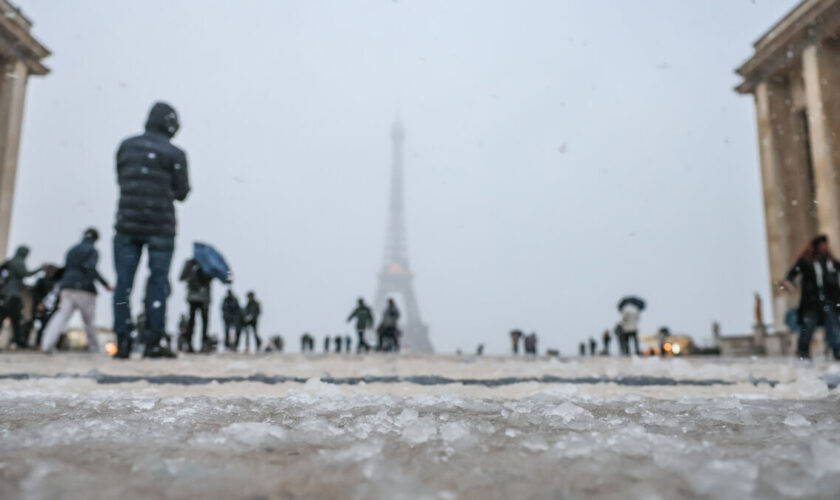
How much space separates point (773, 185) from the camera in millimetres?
24781

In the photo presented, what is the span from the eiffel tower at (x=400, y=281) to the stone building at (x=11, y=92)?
145 ft

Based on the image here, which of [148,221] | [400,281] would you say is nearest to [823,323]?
[148,221]

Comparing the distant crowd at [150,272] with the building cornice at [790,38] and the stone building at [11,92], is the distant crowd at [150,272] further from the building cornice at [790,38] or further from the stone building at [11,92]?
the building cornice at [790,38]

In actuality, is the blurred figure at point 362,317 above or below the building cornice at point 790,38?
below

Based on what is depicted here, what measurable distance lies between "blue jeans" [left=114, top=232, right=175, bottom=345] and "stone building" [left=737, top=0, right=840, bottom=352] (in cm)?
2224

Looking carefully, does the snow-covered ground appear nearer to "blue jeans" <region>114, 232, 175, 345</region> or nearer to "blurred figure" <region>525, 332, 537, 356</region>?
"blue jeans" <region>114, 232, 175, 345</region>

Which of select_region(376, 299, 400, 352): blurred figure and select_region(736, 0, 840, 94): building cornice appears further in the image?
select_region(736, 0, 840, 94): building cornice

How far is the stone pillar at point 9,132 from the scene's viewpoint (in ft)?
71.4

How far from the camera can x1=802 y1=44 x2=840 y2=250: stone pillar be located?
2069 centimetres

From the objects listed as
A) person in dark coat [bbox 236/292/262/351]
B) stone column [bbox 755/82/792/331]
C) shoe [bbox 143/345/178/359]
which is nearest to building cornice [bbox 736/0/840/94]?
stone column [bbox 755/82/792/331]

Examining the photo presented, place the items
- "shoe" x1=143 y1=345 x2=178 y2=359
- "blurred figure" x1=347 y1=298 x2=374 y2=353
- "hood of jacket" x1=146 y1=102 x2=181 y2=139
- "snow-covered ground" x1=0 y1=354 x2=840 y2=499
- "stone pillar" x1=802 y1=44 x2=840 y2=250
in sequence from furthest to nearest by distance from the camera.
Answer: "stone pillar" x1=802 y1=44 x2=840 y2=250 < "blurred figure" x1=347 y1=298 x2=374 y2=353 < "hood of jacket" x1=146 y1=102 x2=181 y2=139 < "shoe" x1=143 y1=345 x2=178 y2=359 < "snow-covered ground" x1=0 y1=354 x2=840 y2=499

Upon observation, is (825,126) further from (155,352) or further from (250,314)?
(155,352)

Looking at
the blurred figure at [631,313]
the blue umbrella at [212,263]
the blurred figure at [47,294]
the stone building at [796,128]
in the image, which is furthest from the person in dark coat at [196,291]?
the stone building at [796,128]

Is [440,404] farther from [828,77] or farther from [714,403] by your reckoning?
[828,77]
